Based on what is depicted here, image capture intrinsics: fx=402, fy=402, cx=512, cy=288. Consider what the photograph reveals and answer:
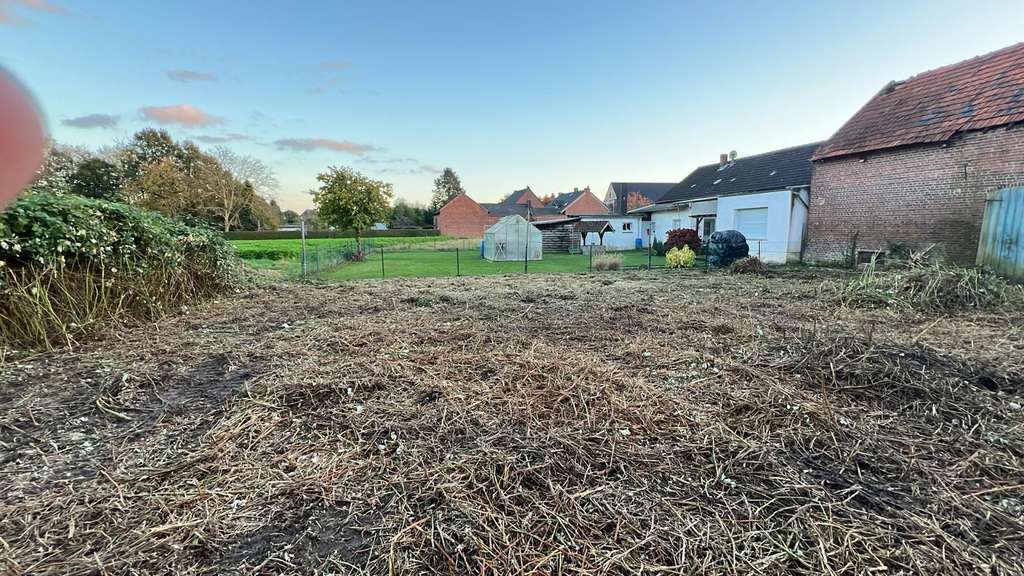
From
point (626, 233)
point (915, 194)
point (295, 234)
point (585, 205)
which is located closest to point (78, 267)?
point (915, 194)

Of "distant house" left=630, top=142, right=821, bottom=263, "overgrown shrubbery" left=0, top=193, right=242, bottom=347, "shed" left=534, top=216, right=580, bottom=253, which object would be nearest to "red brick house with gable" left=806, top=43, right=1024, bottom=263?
"distant house" left=630, top=142, right=821, bottom=263

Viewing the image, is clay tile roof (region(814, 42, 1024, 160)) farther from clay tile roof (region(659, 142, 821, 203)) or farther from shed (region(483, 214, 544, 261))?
shed (region(483, 214, 544, 261))

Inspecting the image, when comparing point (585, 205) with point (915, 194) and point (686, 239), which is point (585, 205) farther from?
point (915, 194)

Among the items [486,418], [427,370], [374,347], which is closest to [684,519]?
[486,418]

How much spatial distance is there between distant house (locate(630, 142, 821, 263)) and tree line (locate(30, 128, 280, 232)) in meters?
28.1

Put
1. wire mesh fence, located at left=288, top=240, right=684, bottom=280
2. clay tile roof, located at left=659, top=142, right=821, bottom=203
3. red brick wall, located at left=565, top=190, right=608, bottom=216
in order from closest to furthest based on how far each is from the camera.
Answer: wire mesh fence, located at left=288, top=240, right=684, bottom=280 → clay tile roof, located at left=659, top=142, right=821, bottom=203 → red brick wall, located at left=565, top=190, right=608, bottom=216

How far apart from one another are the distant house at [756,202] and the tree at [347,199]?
1629 centimetres

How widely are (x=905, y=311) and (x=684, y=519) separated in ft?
20.7

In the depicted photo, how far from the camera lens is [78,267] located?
15.3ft

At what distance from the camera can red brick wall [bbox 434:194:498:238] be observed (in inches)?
1907

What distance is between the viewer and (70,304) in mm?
4449

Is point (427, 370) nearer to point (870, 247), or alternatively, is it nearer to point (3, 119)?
point (3, 119)

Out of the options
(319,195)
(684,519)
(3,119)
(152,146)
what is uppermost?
(152,146)

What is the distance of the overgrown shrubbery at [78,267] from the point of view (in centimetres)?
404
